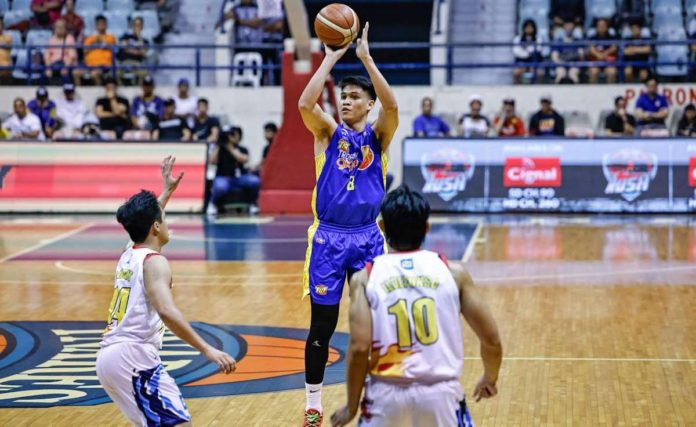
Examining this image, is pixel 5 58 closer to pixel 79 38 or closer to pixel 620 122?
pixel 79 38

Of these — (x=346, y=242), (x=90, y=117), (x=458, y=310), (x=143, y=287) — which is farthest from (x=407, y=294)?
(x=90, y=117)

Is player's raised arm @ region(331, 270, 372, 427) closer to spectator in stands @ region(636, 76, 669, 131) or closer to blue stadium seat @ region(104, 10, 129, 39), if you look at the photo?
spectator in stands @ region(636, 76, 669, 131)

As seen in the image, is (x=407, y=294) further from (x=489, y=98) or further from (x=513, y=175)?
(x=489, y=98)

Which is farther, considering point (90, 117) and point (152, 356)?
point (90, 117)

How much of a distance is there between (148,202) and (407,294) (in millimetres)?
1713

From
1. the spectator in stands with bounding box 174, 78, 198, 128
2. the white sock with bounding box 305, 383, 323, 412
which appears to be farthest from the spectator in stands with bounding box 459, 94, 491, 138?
the white sock with bounding box 305, 383, 323, 412

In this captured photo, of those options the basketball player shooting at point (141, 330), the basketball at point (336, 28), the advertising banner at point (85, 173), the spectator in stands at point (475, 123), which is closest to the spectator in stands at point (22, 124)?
the advertising banner at point (85, 173)

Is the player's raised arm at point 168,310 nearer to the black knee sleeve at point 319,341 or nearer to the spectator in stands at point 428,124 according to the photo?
the black knee sleeve at point 319,341

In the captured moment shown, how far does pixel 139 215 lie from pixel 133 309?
17.8 inches

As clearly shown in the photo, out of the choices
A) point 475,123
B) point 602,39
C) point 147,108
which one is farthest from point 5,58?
point 602,39

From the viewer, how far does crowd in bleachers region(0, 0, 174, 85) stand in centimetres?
2455

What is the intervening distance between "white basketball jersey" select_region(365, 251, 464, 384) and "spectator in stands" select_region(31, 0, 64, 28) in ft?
75.4

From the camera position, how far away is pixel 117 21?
2659cm

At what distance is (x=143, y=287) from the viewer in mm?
5957
